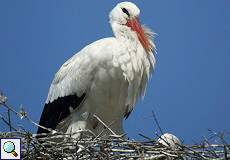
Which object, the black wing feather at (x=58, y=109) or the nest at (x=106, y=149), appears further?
the black wing feather at (x=58, y=109)

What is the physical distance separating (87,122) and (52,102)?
0.55 meters

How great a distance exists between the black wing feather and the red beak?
0.81 meters

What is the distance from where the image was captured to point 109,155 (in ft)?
14.6

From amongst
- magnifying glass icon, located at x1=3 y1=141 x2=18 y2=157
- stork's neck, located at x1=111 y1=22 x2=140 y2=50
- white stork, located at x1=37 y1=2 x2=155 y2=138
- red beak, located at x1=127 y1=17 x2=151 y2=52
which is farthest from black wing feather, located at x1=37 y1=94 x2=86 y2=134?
magnifying glass icon, located at x1=3 y1=141 x2=18 y2=157

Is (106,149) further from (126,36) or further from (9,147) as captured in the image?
(126,36)

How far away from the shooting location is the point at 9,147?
462 cm

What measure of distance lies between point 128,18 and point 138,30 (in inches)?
7.3

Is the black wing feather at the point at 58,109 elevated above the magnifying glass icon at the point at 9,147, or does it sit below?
above

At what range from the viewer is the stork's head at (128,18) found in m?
5.97

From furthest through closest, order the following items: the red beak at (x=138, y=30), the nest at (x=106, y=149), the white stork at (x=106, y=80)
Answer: the red beak at (x=138, y=30)
the white stork at (x=106, y=80)
the nest at (x=106, y=149)

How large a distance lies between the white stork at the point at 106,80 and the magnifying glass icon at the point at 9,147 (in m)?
1.00

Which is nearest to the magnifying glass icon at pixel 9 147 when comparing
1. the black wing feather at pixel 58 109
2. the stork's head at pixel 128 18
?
the black wing feather at pixel 58 109

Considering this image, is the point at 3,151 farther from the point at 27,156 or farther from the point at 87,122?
the point at 87,122

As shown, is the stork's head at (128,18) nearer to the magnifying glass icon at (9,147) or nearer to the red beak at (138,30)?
the red beak at (138,30)
